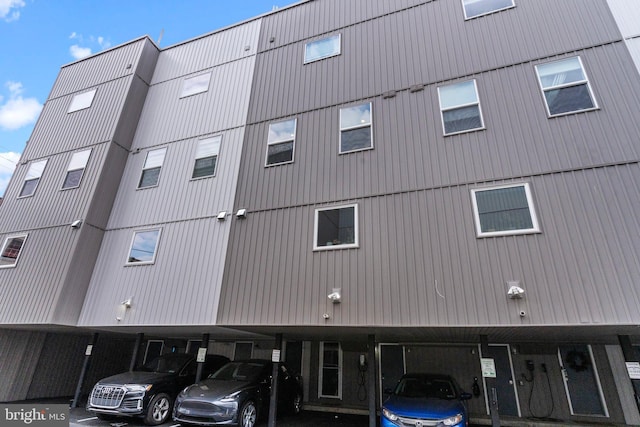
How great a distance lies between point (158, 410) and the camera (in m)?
7.97

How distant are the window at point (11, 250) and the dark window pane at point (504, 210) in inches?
505

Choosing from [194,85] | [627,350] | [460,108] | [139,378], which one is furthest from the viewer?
[194,85]

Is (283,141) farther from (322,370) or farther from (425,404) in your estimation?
(322,370)

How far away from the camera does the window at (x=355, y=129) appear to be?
332 inches

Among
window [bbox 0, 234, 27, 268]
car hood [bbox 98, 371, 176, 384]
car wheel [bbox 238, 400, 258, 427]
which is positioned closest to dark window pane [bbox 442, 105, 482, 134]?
car wheel [bbox 238, 400, 258, 427]

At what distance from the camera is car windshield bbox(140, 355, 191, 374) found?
Result: 9.06 meters

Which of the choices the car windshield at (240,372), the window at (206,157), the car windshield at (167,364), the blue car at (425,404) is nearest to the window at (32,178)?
the window at (206,157)

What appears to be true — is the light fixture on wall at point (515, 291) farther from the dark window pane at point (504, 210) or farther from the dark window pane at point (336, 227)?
the dark window pane at point (336, 227)

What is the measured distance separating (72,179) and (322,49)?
29.5 feet

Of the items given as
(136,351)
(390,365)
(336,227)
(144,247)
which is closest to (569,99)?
(336,227)

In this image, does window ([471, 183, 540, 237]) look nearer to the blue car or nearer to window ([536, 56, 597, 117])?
window ([536, 56, 597, 117])

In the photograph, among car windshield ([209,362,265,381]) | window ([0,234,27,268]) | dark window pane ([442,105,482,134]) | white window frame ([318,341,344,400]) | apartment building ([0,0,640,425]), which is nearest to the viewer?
apartment building ([0,0,640,425])

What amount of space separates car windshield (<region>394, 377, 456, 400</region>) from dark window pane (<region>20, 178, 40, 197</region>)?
42.7 ft

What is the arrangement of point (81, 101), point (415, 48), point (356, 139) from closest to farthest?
point (356, 139) → point (415, 48) → point (81, 101)
